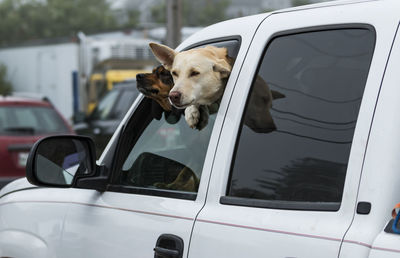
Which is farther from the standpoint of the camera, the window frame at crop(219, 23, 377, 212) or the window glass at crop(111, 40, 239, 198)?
the window glass at crop(111, 40, 239, 198)

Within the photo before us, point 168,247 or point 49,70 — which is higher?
point 168,247

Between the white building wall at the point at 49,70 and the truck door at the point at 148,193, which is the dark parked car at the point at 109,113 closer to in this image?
the truck door at the point at 148,193

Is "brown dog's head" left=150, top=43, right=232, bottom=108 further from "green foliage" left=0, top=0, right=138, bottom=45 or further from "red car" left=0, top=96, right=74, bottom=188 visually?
"green foliage" left=0, top=0, right=138, bottom=45

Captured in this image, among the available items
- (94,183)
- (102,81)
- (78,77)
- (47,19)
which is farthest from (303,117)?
(47,19)

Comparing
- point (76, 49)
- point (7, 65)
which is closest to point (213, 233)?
point (76, 49)

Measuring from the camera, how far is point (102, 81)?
846 inches

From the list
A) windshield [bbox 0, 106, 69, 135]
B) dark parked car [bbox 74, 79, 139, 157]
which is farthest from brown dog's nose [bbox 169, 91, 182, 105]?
dark parked car [bbox 74, 79, 139, 157]

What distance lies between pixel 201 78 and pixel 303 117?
0.50 m

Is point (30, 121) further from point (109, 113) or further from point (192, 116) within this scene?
point (192, 116)

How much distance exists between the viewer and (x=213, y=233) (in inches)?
101

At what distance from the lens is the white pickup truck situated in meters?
2.13

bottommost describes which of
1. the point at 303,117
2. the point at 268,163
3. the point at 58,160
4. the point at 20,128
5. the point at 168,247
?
the point at 20,128

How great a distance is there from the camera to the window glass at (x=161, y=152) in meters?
2.89

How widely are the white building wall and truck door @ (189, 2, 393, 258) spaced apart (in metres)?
20.9
